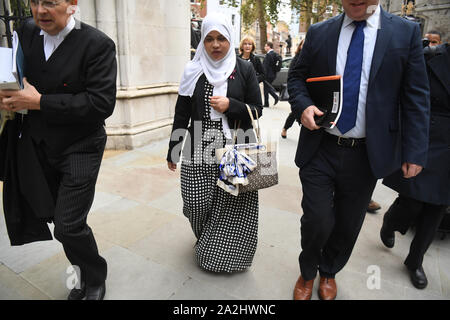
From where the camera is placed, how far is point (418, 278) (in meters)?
2.66

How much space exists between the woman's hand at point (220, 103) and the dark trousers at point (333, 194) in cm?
68

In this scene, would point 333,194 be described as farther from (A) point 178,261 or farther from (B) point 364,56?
(A) point 178,261

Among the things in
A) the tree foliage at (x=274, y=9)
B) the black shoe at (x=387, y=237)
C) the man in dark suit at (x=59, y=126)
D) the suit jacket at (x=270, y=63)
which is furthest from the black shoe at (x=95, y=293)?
the tree foliage at (x=274, y=9)

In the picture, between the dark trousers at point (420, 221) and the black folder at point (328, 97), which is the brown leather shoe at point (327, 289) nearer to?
the dark trousers at point (420, 221)

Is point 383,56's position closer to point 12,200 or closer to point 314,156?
point 314,156

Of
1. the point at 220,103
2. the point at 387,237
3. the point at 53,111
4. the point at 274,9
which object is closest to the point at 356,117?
the point at 220,103

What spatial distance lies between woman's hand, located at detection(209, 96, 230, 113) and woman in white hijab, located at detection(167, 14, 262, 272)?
0.01 metres

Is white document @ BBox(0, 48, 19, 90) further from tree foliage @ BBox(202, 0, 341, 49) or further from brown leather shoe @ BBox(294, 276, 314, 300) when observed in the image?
tree foliage @ BBox(202, 0, 341, 49)

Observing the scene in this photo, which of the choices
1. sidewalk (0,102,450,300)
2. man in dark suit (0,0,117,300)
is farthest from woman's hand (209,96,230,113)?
sidewalk (0,102,450,300)

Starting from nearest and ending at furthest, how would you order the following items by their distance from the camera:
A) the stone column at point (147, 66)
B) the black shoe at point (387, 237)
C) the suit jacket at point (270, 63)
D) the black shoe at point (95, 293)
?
1. the black shoe at point (95, 293)
2. the black shoe at point (387, 237)
3. the stone column at point (147, 66)
4. the suit jacket at point (270, 63)

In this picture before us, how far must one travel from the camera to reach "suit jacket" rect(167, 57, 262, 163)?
2525 mm

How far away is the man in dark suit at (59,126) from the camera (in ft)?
6.26
